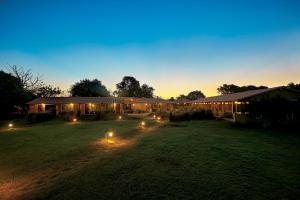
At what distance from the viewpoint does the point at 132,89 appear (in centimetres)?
8150

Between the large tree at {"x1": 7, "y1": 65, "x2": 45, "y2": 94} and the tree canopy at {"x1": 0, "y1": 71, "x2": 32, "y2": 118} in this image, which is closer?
the tree canopy at {"x1": 0, "y1": 71, "x2": 32, "y2": 118}

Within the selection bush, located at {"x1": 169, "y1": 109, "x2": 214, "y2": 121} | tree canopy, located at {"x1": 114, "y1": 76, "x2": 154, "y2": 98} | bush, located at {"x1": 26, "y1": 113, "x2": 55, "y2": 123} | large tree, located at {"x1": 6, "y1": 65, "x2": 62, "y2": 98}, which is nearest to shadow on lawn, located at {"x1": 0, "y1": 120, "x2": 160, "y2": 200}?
bush, located at {"x1": 169, "y1": 109, "x2": 214, "y2": 121}

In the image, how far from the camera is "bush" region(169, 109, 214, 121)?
2497cm

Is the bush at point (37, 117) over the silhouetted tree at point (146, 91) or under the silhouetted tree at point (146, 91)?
under

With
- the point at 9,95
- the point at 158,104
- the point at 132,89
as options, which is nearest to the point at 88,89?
the point at 132,89

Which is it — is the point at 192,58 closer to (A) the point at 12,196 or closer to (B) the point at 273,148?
(B) the point at 273,148

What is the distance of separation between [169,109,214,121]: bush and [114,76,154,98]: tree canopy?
176 ft

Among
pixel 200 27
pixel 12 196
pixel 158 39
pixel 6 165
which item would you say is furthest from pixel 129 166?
pixel 158 39

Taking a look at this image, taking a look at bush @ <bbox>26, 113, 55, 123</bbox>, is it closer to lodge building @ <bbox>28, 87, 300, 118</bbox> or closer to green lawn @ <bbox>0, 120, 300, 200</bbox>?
lodge building @ <bbox>28, 87, 300, 118</bbox>

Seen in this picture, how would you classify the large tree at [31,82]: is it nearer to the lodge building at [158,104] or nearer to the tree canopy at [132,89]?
the lodge building at [158,104]

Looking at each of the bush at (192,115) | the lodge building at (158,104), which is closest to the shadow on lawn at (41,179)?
the bush at (192,115)

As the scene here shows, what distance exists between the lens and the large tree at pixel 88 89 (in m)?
59.7

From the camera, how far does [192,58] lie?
105 feet

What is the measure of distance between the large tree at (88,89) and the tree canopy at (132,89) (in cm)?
1482
